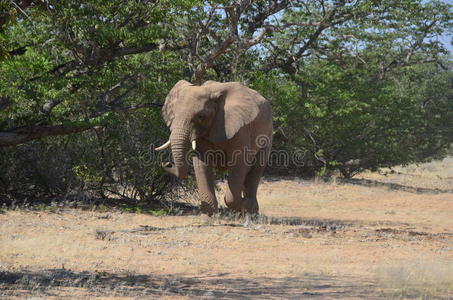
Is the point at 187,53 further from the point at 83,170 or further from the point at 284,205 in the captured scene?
the point at 284,205

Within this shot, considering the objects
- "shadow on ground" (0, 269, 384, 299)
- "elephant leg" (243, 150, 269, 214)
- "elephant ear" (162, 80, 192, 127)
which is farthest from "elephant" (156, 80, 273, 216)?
"shadow on ground" (0, 269, 384, 299)

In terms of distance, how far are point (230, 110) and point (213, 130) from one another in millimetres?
499

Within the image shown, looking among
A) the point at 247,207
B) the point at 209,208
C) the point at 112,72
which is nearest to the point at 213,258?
the point at 209,208

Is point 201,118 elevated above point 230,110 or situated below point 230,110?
below

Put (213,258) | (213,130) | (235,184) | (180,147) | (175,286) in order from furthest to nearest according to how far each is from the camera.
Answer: (235,184) → (213,130) → (180,147) → (213,258) → (175,286)

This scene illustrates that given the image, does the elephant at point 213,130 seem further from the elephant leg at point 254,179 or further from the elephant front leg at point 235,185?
the elephant leg at point 254,179

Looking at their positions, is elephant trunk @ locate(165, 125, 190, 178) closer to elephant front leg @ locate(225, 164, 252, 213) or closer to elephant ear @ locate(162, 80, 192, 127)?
elephant ear @ locate(162, 80, 192, 127)

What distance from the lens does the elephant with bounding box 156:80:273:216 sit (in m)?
13.3

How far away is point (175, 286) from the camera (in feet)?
26.6

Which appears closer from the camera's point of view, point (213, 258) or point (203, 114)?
point (213, 258)

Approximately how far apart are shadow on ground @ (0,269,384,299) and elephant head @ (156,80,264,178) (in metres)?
4.55

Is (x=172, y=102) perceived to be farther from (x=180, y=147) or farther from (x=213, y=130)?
(x=180, y=147)

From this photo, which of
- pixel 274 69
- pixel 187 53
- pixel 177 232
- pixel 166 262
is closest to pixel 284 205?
pixel 274 69

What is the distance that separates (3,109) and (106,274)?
21.0 ft
